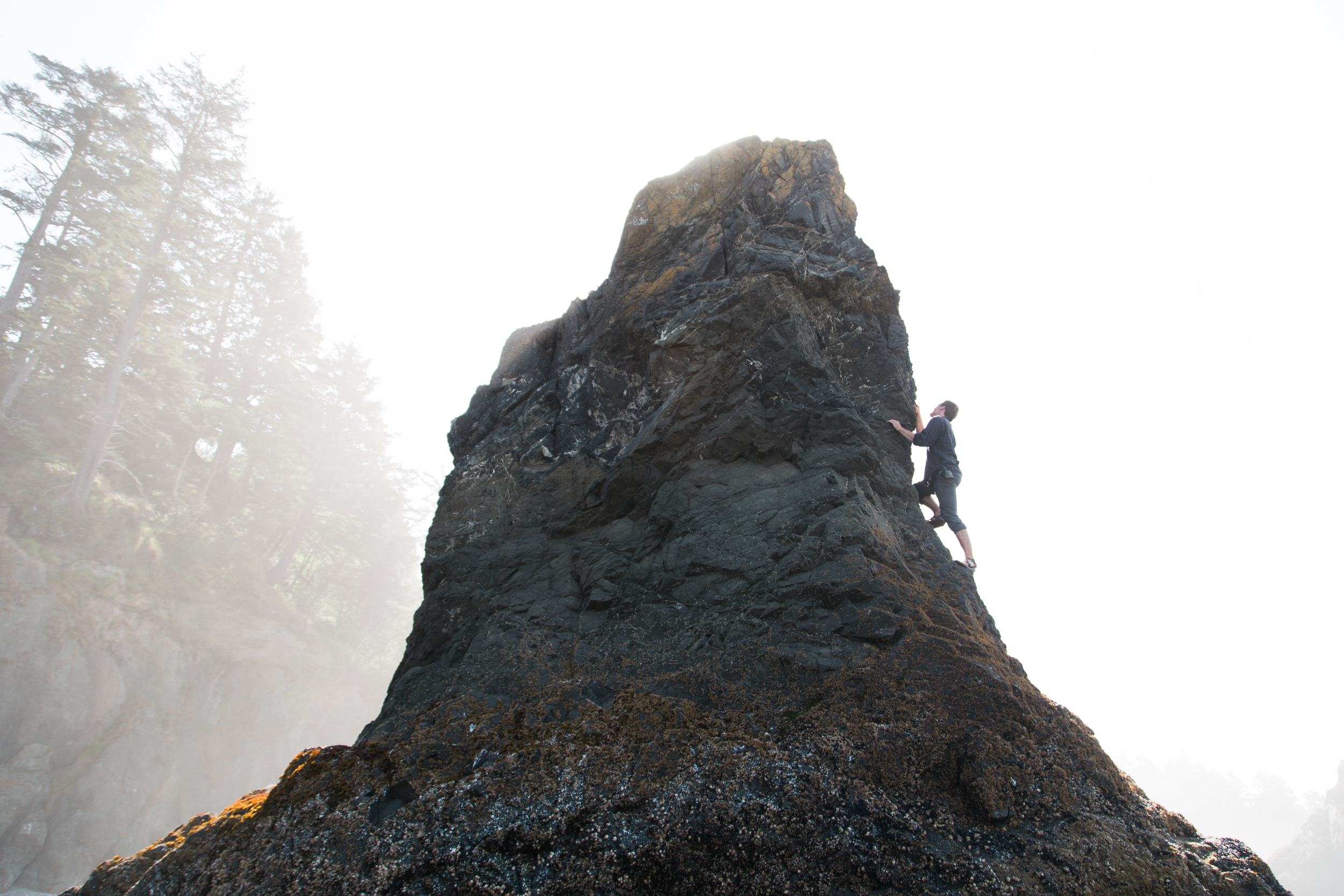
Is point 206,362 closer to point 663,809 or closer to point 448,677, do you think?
point 448,677

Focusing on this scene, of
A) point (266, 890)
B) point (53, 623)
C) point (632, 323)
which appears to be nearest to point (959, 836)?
point (266, 890)

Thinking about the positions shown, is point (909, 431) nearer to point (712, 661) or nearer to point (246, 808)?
point (712, 661)

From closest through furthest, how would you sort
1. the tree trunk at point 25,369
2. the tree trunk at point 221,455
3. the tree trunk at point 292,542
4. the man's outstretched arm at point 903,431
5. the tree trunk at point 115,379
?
the man's outstretched arm at point 903,431, the tree trunk at point 25,369, the tree trunk at point 115,379, the tree trunk at point 221,455, the tree trunk at point 292,542

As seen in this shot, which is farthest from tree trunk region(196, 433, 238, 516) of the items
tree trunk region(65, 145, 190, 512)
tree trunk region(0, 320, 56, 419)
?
tree trunk region(0, 320, 56, 419)

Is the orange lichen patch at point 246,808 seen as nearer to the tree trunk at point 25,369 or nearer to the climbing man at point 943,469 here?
the climbing man at point 943,469

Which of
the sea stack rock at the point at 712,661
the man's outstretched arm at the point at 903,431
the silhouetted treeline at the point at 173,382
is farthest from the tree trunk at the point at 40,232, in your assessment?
the man's outstretched arm at the point at 903,431

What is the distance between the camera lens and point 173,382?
2709cm

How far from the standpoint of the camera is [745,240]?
7.01 meters

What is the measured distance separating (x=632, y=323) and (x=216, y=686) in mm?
30072

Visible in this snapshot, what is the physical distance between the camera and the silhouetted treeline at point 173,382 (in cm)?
2338

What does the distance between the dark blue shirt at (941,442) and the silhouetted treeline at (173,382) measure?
98.5 ft

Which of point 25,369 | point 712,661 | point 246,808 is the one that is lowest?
point 246,808

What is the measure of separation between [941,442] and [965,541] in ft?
3.87

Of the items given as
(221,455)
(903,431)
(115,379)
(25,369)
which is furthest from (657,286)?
(221,455)
